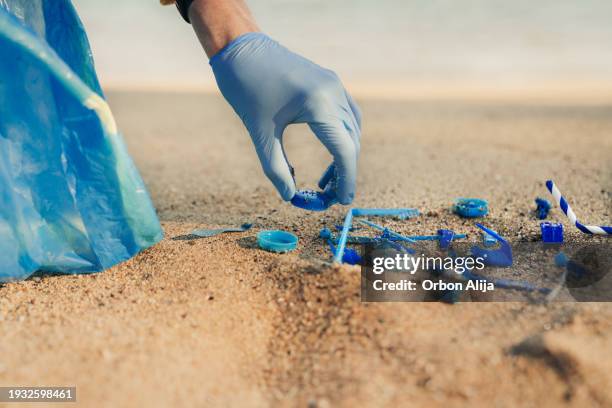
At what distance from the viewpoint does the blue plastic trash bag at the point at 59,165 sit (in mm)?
1874

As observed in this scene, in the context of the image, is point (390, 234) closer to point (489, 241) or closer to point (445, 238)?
point (445, 238)

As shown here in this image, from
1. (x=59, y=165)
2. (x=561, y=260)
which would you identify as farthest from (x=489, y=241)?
(x=59, y=165)

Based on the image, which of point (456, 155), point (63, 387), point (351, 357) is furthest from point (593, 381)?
point (456, 155)

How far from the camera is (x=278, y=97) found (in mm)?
2020

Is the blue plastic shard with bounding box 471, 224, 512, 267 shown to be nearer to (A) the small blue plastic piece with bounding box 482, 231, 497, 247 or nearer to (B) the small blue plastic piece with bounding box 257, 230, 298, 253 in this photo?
(A) the small blue plastic piece with bounding box 482, 231, 497, 247

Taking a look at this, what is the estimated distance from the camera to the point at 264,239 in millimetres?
2131

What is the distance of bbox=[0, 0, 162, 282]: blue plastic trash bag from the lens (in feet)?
6.15

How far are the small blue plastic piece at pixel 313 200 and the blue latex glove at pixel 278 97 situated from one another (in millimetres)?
118

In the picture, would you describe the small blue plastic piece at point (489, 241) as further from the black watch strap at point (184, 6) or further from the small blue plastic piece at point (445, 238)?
the black watch strap at point (184, 6)

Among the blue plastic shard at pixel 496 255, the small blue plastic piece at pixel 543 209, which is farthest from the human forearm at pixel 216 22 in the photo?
the small blue plastic piece at pixel 543 209

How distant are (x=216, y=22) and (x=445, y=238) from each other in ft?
4.23

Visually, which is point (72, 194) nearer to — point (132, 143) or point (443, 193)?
point (443, 193)

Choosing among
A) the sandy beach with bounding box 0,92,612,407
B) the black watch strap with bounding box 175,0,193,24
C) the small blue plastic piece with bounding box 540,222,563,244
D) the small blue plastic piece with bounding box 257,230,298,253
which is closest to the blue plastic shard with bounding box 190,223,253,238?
the sandy beach with bounding box 0,92,612,407

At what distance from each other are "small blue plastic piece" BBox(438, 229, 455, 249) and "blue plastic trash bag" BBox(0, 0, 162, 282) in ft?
4.04
